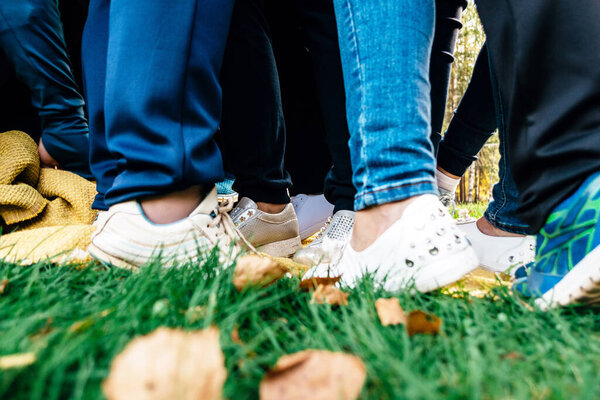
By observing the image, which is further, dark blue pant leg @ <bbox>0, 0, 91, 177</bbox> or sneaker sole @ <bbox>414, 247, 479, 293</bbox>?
dark blue pant leg @ <bbox>0, 0, 91, 177</bbox>

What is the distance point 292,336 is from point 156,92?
0.73 metres

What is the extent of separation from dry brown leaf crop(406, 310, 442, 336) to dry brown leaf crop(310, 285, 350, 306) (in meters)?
0.15

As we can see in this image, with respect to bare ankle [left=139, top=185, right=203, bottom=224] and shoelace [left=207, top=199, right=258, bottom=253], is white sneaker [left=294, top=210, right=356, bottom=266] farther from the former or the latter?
bare ankle [left=139, top=185, right=203, bottom=224]

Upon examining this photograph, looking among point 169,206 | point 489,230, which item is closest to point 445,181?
point 489,230

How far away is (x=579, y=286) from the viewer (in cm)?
66

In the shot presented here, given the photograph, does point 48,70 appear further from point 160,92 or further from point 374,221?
point 374,221

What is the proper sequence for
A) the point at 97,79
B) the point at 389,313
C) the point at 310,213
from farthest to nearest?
the point at 310,213 < the point at 97,79 < the point at 389,313

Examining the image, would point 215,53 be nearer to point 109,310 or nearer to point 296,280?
point 296,280

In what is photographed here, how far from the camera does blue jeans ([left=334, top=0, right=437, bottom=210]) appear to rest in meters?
0.88

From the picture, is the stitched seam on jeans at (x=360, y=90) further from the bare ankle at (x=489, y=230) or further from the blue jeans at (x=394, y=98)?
the bare ankle at (x=489, y=230)

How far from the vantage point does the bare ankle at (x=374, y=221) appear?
88cm

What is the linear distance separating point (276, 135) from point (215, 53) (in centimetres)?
79

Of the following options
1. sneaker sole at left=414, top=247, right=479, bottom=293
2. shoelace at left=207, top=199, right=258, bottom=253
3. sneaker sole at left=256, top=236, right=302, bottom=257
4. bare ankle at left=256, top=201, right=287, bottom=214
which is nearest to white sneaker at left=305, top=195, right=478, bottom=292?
sneaker sole at left=414, top=247, right=479, bottom=293

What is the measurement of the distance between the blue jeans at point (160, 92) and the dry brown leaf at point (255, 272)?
38cm
